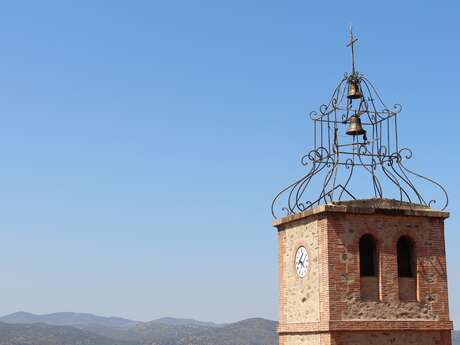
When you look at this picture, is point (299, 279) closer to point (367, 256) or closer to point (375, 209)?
point (367, 256)

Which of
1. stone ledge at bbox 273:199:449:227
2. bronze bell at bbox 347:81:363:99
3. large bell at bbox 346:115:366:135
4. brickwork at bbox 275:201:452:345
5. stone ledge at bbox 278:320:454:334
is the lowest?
stone ledge at bbox 278:320:454:334

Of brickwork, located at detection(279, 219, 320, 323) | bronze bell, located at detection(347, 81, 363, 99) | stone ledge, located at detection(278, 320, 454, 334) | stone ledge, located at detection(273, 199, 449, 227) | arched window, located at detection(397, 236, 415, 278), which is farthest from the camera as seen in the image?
bronze bell, located at detection(347, 81, 363, 99)

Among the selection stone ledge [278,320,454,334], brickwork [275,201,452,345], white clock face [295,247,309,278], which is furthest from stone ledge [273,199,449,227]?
stone ledge [278,320,454,334]

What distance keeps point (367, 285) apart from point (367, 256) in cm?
88

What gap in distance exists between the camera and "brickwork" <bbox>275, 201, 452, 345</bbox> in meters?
23.7

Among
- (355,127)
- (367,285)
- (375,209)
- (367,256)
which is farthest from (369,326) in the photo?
(355,127)

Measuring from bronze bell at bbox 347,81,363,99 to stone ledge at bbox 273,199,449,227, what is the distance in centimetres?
355

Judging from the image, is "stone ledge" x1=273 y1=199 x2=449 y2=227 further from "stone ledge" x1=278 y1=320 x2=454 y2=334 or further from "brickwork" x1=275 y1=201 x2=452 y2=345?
"stone ledge" x1=278 y1=320 x2=454 y2=334

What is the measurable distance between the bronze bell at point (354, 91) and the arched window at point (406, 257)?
469 centimetres

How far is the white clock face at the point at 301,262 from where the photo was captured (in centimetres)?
2503

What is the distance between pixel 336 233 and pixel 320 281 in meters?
1.43

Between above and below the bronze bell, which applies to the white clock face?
below

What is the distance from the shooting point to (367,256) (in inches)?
968

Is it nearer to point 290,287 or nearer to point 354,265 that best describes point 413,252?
point 354,265
